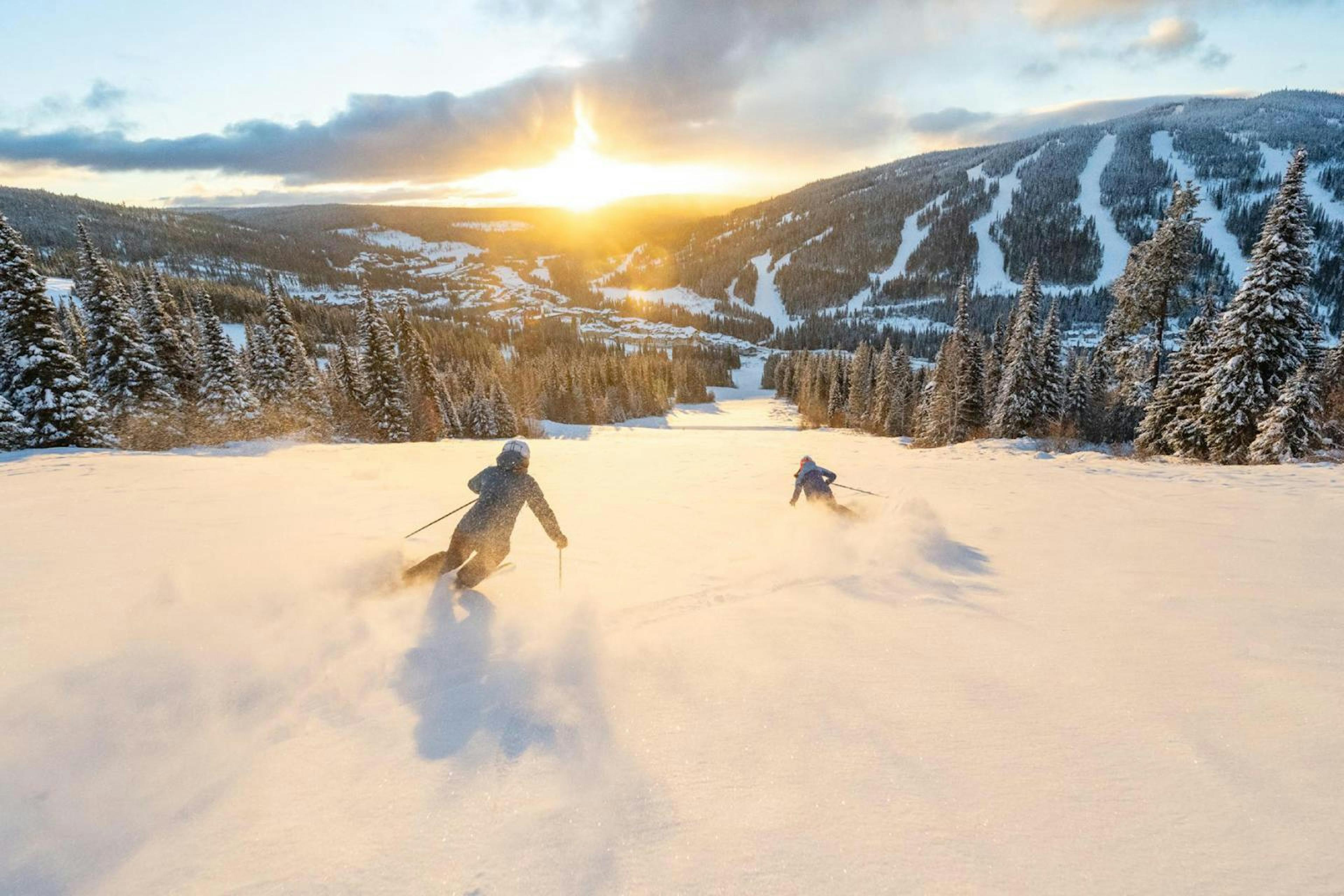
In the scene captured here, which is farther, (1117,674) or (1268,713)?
(1117,674)

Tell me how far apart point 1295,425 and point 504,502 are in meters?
25.2

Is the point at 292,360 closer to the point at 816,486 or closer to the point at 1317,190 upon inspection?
the point at 816,486

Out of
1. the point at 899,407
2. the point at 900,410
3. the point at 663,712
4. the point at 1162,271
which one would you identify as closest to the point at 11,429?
the point at 663,712

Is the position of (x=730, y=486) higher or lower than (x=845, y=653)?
lower

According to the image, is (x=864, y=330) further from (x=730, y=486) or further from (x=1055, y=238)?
(x=730, y=486)

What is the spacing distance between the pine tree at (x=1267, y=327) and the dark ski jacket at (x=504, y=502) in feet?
83.2

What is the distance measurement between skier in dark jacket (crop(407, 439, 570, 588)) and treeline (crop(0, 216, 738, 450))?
19484mm

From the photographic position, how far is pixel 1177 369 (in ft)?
82.8

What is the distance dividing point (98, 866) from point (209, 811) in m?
0.45

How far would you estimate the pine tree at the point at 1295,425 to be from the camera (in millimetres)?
17266

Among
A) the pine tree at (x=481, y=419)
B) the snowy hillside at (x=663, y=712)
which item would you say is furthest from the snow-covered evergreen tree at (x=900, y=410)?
the snowy hillside at (x=663, y=712)

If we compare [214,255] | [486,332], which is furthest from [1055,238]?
[214,255]

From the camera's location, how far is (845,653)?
15.9 feet

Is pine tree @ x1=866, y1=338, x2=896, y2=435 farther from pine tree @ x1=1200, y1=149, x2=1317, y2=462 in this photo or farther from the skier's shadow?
the skier's shadow
